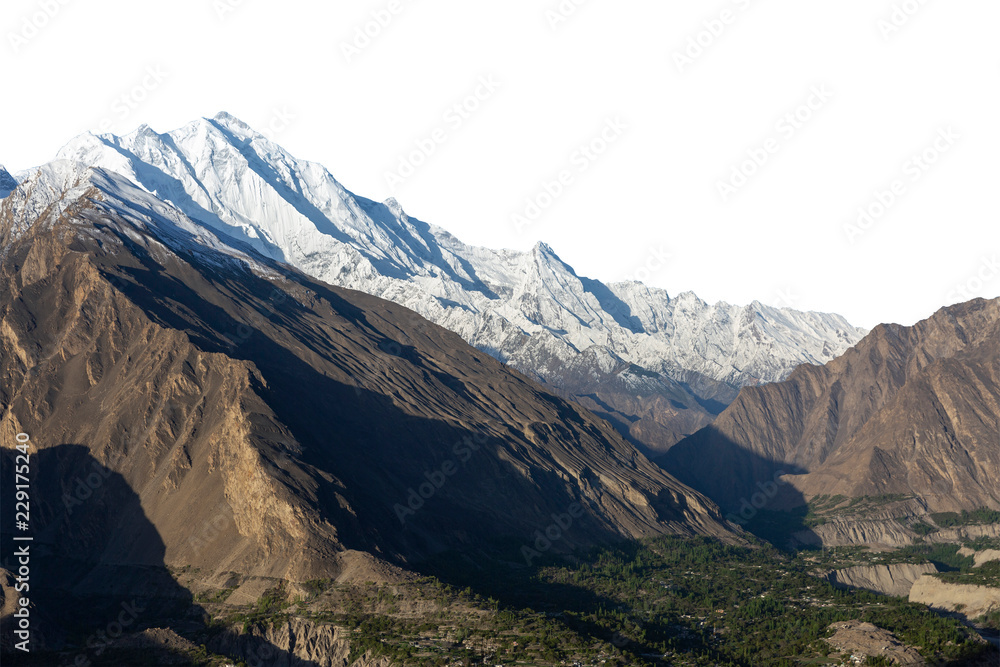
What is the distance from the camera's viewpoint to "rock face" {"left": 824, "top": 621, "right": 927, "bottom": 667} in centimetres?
12118

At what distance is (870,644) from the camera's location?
413ft

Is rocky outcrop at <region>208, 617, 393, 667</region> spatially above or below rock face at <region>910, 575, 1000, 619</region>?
below

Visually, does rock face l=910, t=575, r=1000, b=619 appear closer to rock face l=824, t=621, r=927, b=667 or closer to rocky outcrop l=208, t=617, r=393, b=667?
rock face l=824, t=621, r=927, b=667

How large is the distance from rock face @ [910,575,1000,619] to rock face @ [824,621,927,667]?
3906 centimetres

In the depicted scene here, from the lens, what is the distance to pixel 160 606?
140 metres

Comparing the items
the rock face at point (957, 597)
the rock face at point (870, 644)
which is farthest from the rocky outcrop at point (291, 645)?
the rock face at point (957, 597)

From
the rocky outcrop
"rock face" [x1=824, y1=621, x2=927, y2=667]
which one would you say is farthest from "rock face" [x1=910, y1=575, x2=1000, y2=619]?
the rocky outcrop

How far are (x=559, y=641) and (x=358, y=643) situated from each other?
25616 mm

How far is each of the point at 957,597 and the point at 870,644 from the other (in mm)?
56178

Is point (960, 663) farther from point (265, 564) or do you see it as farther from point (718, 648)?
point (265, 564)

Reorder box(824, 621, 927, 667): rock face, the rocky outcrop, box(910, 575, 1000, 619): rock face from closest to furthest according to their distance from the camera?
1. box(824, 621, 927, 667): rock face
2. the rocky outcrop
3. box(910, 575, 1000, 619): rock face

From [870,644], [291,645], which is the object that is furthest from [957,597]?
[291,645]

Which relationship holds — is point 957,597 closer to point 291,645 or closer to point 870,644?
point 870,644

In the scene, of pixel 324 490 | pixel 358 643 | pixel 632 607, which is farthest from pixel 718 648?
pixel 324 490
